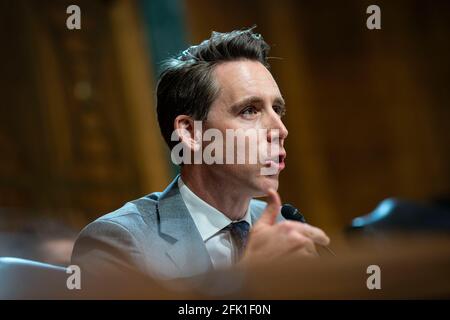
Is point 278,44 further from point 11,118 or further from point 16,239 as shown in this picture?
point 16,239

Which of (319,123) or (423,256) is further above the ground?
(319,123)

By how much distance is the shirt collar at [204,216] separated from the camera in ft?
4.78

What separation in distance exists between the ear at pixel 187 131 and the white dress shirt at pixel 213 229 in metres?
0.12

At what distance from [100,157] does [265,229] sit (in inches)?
104

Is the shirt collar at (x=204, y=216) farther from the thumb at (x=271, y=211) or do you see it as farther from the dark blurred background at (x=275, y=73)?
the dark blurred background at (x=275, y=73)

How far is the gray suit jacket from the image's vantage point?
1293 mm

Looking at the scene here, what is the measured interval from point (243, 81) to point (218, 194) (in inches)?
10.7

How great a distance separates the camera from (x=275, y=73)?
13.9 feet

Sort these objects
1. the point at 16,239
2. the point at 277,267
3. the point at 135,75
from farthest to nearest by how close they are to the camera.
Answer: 1. the point at 135,75
2. the point at 16,239
3. the point at 277,267

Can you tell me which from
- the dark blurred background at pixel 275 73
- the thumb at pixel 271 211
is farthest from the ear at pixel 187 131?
the dark blurred background at pixel 275 73

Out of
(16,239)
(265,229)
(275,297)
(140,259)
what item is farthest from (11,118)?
(275,297)

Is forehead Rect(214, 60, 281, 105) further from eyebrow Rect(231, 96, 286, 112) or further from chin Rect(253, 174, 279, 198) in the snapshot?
chin Rect(253, 174, 279, 198)

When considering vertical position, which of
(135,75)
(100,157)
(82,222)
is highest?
(135,75)

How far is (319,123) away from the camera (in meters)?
4.23
